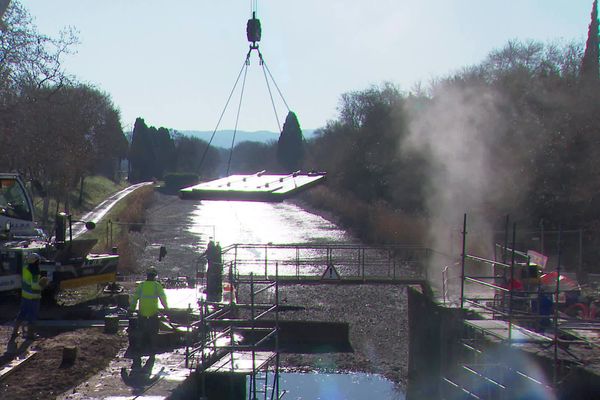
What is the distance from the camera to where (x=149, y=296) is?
14.4 m

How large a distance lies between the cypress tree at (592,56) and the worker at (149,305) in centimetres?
2680

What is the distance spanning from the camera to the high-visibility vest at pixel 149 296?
14.3 metres

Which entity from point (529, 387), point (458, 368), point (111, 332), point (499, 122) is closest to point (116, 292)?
point (111, 332)

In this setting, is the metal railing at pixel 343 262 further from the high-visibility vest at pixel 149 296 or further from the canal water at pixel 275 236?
the high-visibility vest at pixel 149 296

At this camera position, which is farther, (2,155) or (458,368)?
(2,155)

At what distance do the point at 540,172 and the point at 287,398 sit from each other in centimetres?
1797

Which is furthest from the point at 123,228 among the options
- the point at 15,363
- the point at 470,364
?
the point at 470,364

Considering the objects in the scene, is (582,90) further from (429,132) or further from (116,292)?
(116,292)

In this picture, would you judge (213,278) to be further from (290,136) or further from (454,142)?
(454,142)

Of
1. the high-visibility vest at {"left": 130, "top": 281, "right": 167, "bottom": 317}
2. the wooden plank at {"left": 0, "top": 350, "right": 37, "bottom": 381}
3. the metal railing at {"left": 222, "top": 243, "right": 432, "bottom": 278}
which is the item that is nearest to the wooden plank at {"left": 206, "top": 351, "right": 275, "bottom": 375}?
the high-visibility vest at {"left": 130, "top": 281, "right": 167, "bottom": 317}

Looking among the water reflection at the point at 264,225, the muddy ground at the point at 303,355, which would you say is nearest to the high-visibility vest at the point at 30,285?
the muddy ground at the point at 303,355

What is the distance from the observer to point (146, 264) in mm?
36031

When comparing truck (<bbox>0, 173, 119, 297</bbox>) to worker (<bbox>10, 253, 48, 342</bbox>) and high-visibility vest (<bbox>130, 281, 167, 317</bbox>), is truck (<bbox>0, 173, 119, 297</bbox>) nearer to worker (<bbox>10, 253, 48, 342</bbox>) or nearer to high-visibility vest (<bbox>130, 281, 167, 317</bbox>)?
worker (<bbox>10, 253, 48, 342</bbox>)

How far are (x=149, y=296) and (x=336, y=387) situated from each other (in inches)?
226
